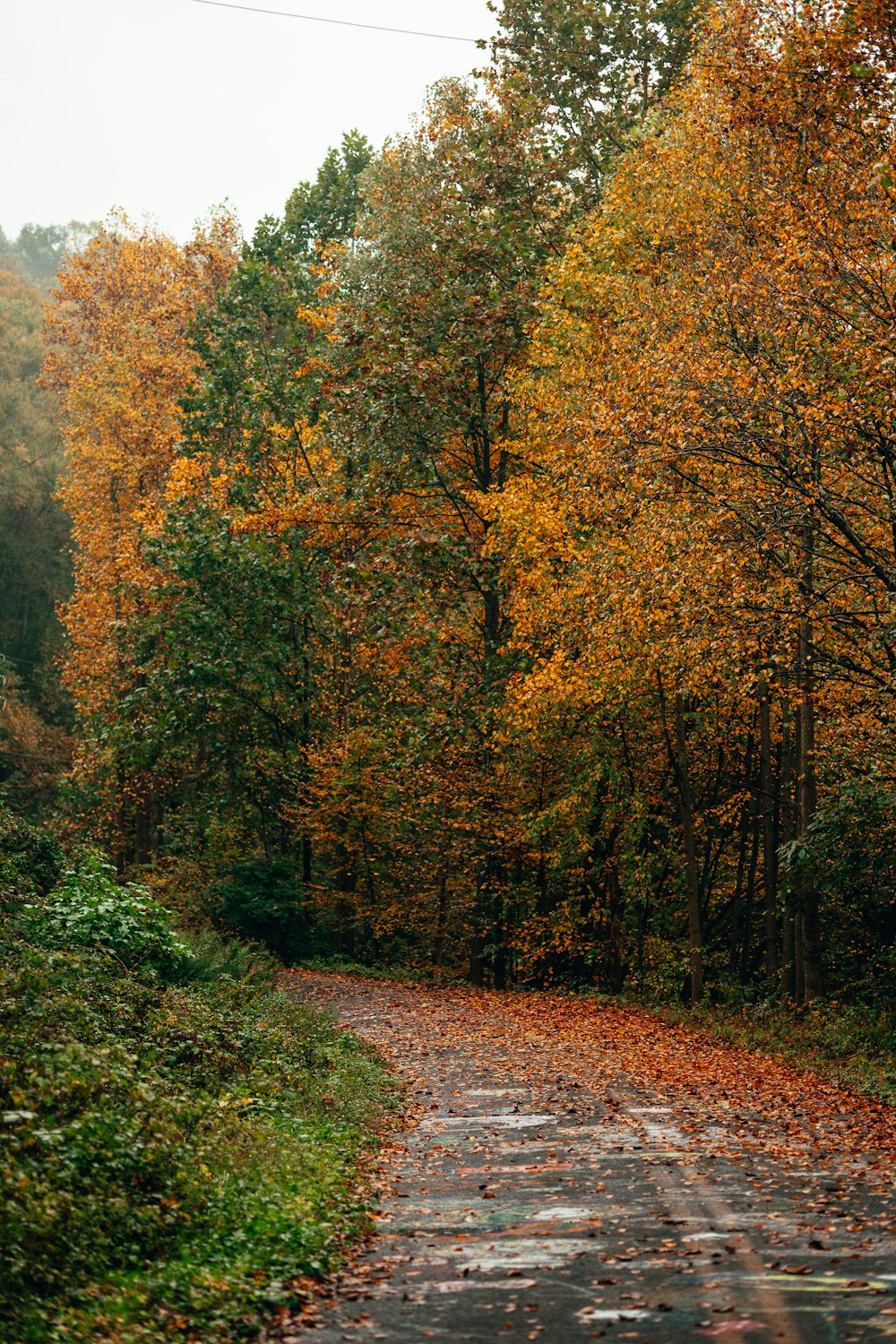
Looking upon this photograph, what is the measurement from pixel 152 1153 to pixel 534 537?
14.7m

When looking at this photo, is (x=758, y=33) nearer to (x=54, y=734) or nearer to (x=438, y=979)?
(x=438, y=979)

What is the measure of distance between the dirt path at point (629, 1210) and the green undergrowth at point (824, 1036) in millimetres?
377

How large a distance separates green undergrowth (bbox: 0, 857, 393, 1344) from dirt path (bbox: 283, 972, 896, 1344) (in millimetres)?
436

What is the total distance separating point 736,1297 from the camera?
237 inches

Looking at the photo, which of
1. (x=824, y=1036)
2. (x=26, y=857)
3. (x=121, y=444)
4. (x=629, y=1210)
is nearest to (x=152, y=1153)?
(x=629, y=1210)

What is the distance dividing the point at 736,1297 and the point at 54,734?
39.1 metres

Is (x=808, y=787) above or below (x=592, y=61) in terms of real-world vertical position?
below

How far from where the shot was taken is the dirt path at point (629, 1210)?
5867 millimetres

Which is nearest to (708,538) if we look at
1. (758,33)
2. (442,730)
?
(758,33)

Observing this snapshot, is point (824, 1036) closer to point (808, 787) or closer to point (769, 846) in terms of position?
point (808, 787)

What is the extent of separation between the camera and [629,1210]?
783 cm

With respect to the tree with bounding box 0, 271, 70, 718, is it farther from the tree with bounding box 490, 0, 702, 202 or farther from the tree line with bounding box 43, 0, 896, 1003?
the tree with bounding box 490, 0, 702, 202

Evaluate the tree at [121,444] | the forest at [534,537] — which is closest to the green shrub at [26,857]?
the forest at [534,537]

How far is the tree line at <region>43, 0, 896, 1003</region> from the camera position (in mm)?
15250
